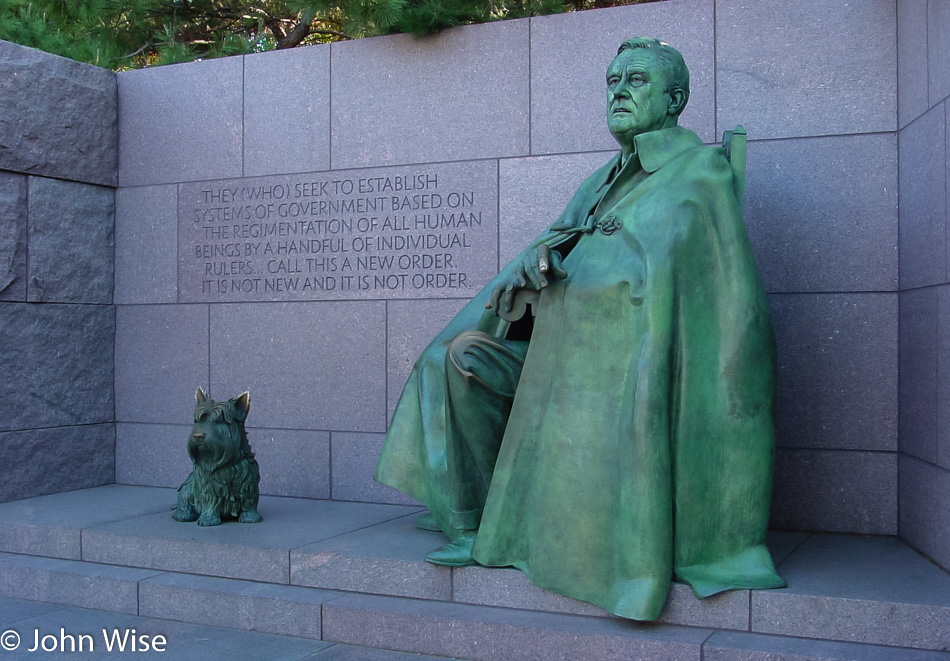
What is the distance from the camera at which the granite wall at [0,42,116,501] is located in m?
6.24

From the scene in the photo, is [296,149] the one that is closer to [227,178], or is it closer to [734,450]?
[227,178]

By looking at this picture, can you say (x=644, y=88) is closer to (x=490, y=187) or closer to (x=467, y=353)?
(x=467, y=353)

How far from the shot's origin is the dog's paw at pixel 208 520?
5195 millimetres

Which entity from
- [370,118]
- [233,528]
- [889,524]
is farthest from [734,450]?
[370,118]

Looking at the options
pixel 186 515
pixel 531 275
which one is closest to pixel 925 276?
pixel 531 275

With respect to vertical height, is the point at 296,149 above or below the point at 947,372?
above

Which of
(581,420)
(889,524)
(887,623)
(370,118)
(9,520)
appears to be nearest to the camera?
(887,623)

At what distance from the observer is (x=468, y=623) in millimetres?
4031

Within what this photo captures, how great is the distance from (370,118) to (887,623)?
415 cm

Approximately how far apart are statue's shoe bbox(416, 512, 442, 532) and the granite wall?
2825mm

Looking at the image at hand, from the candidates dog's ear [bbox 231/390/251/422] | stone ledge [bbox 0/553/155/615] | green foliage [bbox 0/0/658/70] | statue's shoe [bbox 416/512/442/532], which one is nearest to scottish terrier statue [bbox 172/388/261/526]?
dog's ear [bbox 231/390/251/422]

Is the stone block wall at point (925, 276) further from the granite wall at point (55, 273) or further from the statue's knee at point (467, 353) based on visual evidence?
the granite wall at point (55, 273)

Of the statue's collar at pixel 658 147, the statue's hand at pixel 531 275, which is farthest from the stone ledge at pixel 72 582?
the statue's collar at pixel 658 147

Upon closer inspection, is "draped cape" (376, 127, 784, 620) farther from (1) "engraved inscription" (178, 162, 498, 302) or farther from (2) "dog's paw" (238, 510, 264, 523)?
(1) "engraved inscription" (178, 162, 498, 302)
